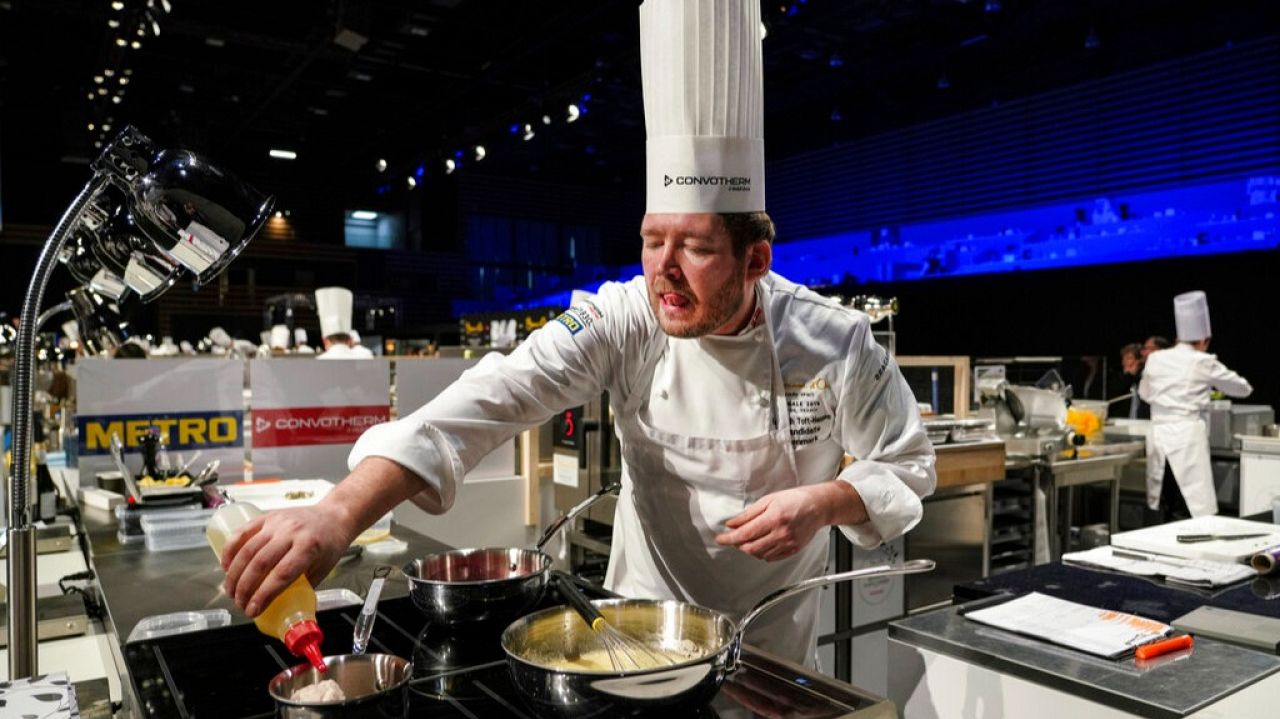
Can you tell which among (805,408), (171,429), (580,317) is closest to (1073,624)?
(805,408)

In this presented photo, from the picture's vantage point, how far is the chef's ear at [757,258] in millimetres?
1316

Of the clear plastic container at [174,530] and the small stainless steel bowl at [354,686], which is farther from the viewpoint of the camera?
the clear plastic container at [174,530]

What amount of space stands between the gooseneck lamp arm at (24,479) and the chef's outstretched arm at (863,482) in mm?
932

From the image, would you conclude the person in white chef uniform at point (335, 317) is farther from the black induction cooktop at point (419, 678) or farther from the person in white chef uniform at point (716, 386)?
the black induction cooktop at point (419, 678)

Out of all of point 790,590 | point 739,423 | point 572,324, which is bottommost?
point 790,590

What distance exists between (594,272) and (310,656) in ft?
42.8

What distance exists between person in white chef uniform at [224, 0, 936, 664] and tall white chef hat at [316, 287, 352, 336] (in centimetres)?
471

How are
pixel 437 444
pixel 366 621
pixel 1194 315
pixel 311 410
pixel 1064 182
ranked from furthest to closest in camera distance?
pixel 1064 182 → pixel 1194 315 → pixel 311 410 → pixel 437 444 → pixel 366 621

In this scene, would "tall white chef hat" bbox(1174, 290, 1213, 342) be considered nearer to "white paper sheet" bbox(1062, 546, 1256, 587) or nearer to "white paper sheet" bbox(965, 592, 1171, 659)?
"white paper sheet" bbox(1062, 546, 1256, 587)

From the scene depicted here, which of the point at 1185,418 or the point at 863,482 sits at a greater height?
the point at 863,482

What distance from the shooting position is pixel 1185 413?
6027 millimetres

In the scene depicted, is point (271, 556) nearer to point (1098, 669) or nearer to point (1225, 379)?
point (1098, 669)

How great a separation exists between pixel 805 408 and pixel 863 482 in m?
0.18

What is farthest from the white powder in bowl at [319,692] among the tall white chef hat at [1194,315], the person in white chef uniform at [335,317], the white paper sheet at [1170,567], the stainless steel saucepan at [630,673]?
the tall white chef hat at [1194,315]
